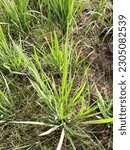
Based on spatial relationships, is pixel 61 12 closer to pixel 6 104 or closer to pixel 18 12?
pixel 18 12

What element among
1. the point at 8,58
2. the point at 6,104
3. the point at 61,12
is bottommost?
the point at 6,104

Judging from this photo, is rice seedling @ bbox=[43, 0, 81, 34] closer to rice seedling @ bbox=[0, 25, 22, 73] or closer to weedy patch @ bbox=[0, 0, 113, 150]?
weedy patch @ bbox=[0, 0, 113, 150]

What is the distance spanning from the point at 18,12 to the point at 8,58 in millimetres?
186


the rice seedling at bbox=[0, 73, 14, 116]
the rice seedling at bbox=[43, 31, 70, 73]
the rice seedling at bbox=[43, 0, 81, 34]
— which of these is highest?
the rice seedling at bbox=[43, 0, 81, 34]

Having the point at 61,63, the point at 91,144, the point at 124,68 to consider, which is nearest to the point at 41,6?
the point at 61,63

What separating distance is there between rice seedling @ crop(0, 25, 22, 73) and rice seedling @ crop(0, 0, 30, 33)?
0.12m

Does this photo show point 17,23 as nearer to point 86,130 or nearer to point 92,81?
point 92,81

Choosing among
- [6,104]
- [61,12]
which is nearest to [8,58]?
[6,104]

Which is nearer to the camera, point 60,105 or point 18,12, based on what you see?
point 60,105

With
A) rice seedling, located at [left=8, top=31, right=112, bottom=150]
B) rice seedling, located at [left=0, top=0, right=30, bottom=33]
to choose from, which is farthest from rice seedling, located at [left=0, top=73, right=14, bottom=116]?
rice seedling, located at [left=0, top=0, right=30, bottom=33]

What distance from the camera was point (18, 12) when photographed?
1.20 meters

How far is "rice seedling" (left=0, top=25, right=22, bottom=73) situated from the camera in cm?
110

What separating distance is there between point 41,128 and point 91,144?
0.57ft

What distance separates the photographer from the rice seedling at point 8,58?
1102 mm
